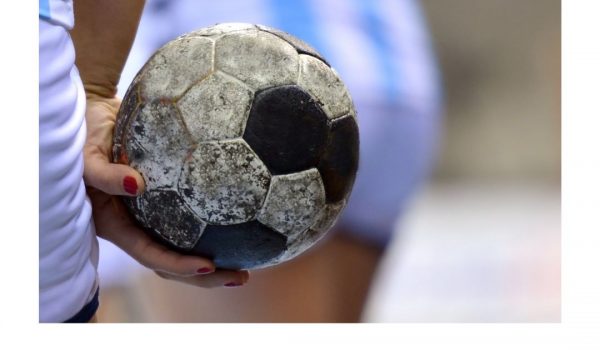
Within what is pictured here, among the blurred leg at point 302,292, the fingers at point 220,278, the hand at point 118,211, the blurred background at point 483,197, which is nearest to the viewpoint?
the hand at point 118,211

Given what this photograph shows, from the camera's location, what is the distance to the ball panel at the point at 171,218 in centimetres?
111

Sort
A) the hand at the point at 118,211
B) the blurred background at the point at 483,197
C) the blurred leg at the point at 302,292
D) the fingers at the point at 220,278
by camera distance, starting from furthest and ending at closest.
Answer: the blurred background at the point at 483,197 → the blurred leg at the point at 302,292 → the fingers at the point at 220,278 → the hand at the point at 118,211

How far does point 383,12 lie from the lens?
1.70 m

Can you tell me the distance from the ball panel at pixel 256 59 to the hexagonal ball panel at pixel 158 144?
0.33 ft

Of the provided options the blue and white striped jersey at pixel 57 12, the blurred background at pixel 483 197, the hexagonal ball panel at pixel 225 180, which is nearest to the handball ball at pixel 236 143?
the hexagonal ball panel at pixel 225 180

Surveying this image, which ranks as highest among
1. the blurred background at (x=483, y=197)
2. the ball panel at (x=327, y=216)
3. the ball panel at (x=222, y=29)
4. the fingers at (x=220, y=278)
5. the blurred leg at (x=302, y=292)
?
the ball panel at (x=222, y=29)

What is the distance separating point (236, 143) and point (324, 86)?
0.16 m

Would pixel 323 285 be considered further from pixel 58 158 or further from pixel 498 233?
pixel 498 233

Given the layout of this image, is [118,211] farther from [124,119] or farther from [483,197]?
[483,197]

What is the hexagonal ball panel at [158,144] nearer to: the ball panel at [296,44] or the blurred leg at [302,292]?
the ball panel at [296,44]

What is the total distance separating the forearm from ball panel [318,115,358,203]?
40 cm

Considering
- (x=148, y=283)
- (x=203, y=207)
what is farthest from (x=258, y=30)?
(x=148, y=283)

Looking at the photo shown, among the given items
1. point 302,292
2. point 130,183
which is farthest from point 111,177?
point 302,292

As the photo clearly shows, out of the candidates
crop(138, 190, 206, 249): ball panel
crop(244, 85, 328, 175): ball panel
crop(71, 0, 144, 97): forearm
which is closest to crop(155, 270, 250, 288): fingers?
crop(138, 190, 206, 249): ball panel
